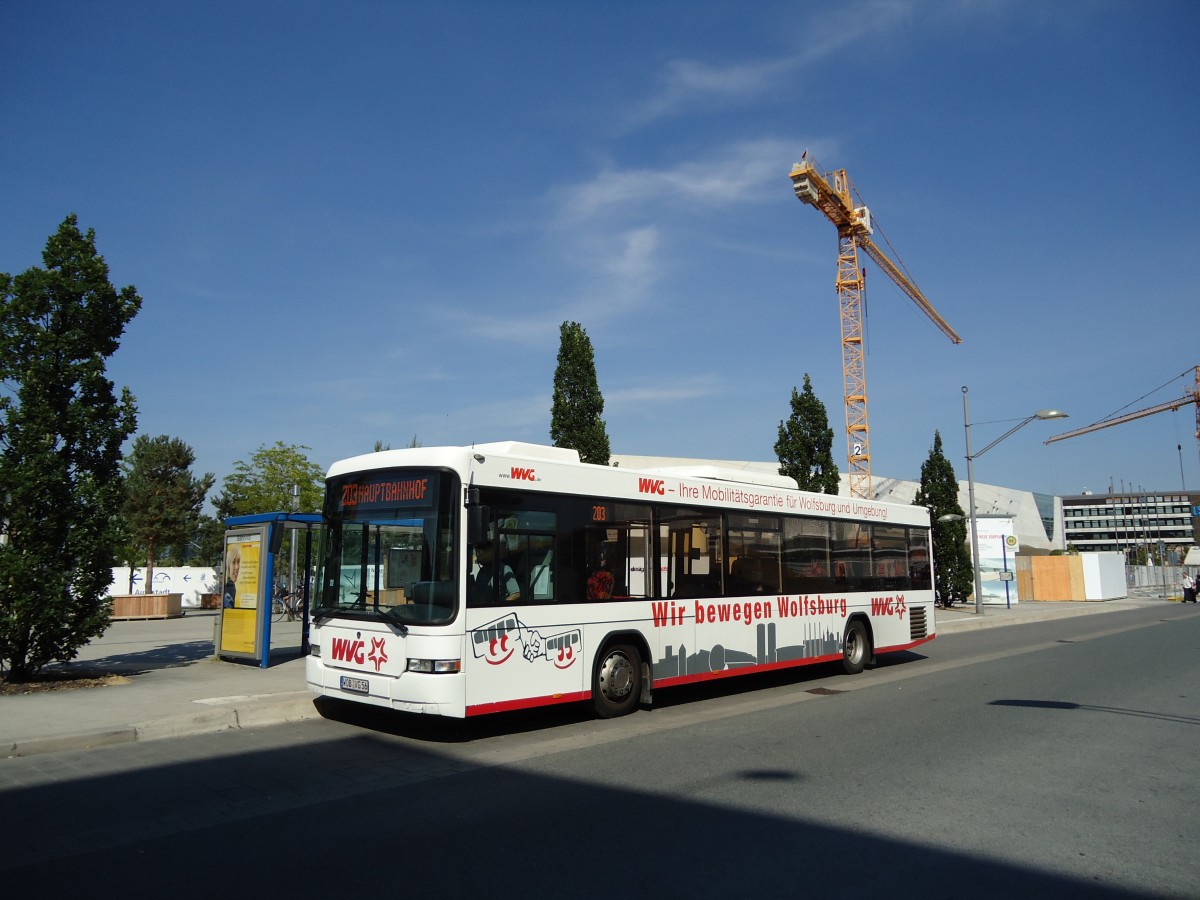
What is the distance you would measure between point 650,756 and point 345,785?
112 inches

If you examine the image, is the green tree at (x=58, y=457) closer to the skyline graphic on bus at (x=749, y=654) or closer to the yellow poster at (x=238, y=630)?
the yellow poster at (x=238, y=630)

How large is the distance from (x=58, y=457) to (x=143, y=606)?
23.9 m

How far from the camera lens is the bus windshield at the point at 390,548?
27.6ft

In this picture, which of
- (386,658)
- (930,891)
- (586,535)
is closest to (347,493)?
(386,658)

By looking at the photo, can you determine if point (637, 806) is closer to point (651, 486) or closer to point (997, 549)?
point (651, 486)

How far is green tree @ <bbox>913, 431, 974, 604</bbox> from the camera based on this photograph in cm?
3572

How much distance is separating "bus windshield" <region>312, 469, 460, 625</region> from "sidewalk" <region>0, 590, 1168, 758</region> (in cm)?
166

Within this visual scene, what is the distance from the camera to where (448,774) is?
24.4ft

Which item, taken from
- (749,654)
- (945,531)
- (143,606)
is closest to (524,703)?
(749,654)

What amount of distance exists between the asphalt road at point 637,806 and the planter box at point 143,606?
26.0 m

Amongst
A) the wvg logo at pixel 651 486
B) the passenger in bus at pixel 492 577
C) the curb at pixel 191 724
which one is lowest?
the curb at pixel 191 724

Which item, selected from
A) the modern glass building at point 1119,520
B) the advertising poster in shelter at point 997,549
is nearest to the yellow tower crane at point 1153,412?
the modern glass building at point 1119,520

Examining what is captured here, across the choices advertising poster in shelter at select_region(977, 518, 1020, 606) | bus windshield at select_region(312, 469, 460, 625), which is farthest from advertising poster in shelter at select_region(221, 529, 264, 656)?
advertising poster in shelter at select_region(977, 518, 1020, 606)

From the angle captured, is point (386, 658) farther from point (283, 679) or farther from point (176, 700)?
point (283, 679)
